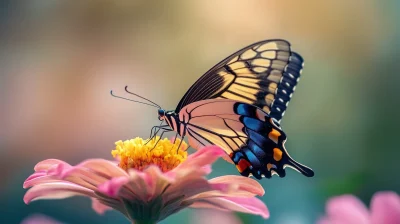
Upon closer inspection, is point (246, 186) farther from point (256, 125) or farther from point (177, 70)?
point (177, 70)

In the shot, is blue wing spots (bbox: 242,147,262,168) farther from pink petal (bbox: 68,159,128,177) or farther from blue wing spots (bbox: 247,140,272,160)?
pink petal (bbox: 68,159,128,177)

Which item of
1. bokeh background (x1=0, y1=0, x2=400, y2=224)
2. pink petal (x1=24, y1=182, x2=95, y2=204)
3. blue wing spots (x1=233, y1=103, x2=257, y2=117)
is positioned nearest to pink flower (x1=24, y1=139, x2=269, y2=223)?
pink petal (x1=24, y1=182, x2=95, y2=204)

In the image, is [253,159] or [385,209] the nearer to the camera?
[385,209]

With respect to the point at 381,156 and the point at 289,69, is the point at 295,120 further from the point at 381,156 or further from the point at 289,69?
the point at 289,69

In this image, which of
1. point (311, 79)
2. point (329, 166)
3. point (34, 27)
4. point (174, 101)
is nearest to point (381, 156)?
point (329, 166)

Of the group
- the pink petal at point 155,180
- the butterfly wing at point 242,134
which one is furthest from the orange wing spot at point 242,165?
the pink petal at point 155,180

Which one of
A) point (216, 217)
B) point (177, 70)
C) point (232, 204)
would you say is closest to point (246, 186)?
point (232, 204)
